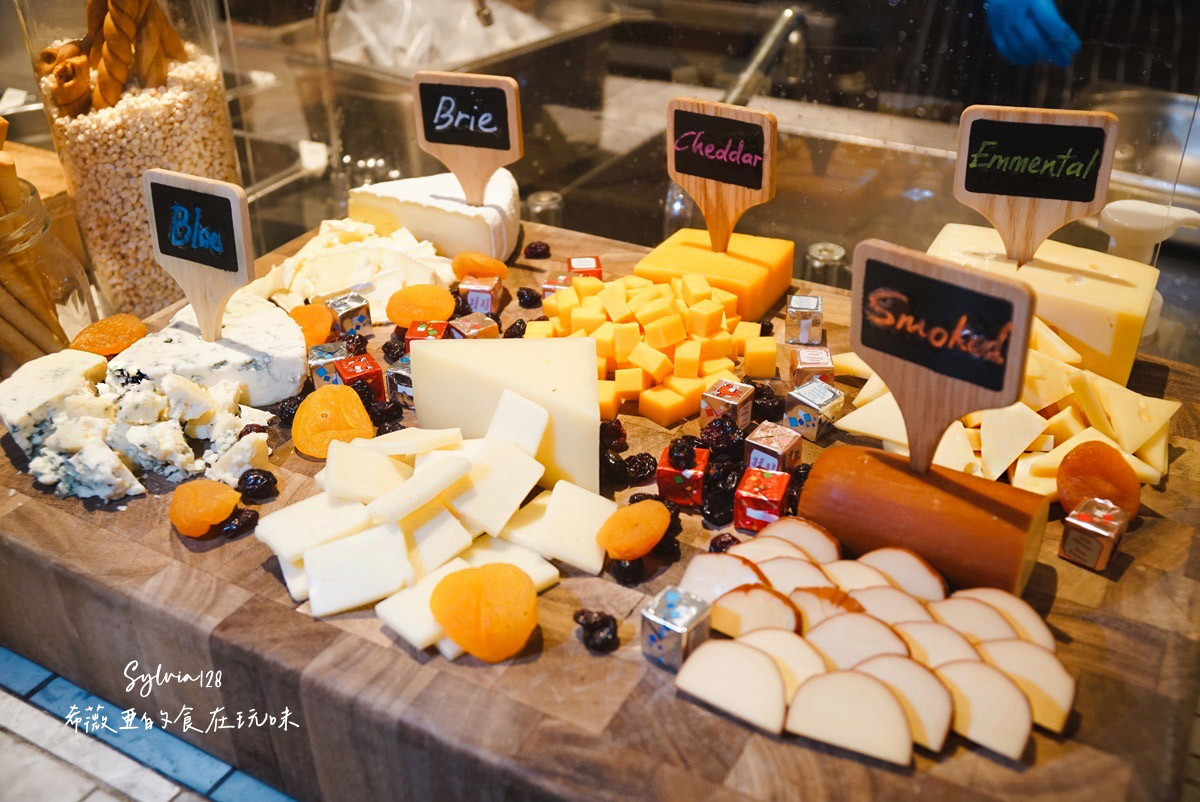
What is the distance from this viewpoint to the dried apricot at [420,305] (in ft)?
8.02

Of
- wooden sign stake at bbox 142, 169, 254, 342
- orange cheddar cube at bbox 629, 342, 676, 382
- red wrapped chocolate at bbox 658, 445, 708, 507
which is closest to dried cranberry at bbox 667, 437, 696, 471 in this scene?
red wrapped chocolate at bbox 658, 445, 708, 507

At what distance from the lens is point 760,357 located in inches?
88.0

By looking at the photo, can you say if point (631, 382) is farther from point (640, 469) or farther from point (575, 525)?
point (575, 525)

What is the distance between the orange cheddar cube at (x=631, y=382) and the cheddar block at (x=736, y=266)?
39 centimetres

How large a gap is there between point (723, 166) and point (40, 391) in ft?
5.56

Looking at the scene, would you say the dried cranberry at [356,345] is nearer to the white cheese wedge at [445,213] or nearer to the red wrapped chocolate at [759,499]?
the white cheese wedge at [445,213]

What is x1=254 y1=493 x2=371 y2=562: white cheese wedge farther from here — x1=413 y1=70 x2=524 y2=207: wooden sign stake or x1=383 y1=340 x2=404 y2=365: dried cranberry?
x1=413 y1=70 x2=524 y2=207: wooden sign stake

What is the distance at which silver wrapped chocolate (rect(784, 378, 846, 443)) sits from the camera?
201 cm

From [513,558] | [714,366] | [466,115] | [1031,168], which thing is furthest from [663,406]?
[466,115]

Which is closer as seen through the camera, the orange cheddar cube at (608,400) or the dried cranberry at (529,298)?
the orange cheddar cube at (608,400)

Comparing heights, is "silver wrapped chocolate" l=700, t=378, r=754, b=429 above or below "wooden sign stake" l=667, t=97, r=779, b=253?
below

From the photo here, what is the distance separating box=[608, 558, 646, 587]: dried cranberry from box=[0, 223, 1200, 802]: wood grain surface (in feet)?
0.05

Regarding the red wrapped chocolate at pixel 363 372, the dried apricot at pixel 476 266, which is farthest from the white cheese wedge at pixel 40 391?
the dried apricot at pixel 476 266

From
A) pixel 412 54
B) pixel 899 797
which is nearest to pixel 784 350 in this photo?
pixel 899 797
